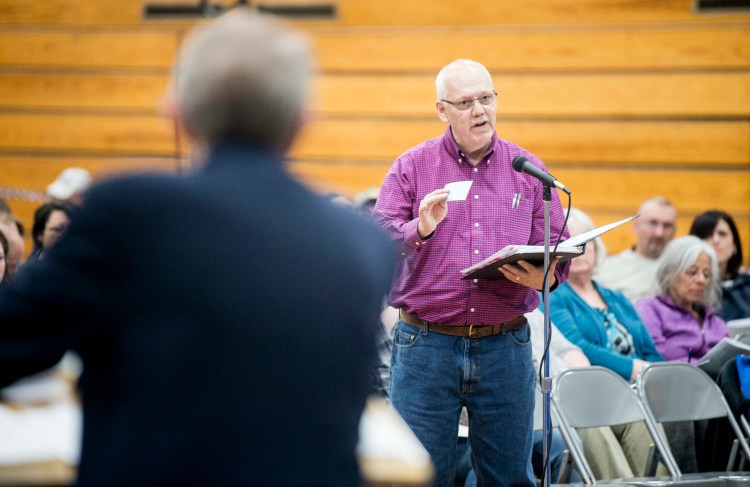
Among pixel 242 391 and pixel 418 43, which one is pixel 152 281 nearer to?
pixel 242 391

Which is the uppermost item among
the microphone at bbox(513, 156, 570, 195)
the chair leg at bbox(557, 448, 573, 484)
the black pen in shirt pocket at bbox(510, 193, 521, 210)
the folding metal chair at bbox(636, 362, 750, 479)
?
the microphone at bbox(513, 156, 570, 195)

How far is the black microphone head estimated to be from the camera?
2975 millimetres

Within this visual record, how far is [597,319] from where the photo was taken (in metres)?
4.77

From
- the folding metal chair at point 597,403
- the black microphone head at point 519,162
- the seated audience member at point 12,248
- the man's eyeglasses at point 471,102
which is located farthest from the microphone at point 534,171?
the seated audience member at point 12,248

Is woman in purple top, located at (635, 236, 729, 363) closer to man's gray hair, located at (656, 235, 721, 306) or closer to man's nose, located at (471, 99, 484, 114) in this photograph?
man's gray hair, located at (656, 235, 721, 306)

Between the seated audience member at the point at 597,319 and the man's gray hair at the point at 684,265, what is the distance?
304 mm

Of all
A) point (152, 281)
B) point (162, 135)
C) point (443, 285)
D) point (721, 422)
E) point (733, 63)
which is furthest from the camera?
point (162, 135)

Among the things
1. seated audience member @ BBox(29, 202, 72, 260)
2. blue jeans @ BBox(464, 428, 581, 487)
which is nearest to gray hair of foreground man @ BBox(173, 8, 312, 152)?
blue jeans @ BBox(464, 428, 581, 487)

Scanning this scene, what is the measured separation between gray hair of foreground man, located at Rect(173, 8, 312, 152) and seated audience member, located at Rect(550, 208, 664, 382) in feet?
11.5

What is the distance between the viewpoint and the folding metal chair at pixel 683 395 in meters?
4.28

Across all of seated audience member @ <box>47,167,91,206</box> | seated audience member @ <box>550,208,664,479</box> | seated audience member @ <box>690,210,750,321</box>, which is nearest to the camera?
seated audience member @ <box>550,208,664,479</box>

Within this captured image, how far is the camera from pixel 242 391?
1213mm

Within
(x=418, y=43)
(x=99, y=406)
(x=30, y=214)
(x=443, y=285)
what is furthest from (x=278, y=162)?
(x=30, y=214)

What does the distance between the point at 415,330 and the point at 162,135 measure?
177 inches
